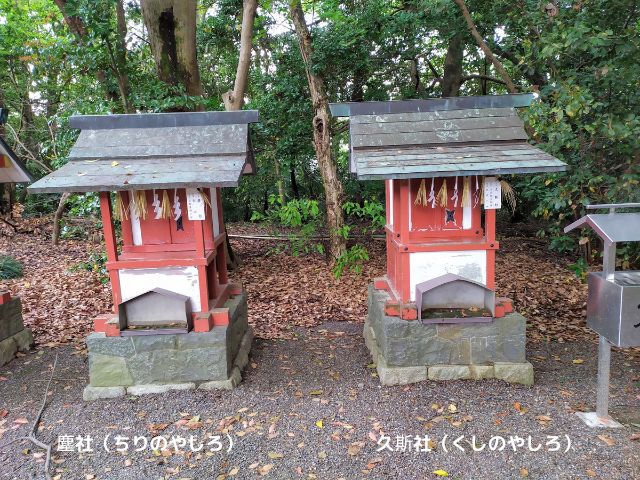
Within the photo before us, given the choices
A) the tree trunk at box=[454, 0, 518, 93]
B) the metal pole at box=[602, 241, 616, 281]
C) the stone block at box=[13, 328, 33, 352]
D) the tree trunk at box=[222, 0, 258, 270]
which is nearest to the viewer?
the metal pole at box=[602, 241, 616, 281]

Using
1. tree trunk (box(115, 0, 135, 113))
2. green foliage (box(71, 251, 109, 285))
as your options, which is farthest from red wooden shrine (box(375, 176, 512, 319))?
green foliage (box(71, 251, 109, 285))

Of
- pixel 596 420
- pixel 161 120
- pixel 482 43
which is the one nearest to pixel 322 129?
pixel 482 43

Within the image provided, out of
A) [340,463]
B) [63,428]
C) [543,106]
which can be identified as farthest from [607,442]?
[63,428]

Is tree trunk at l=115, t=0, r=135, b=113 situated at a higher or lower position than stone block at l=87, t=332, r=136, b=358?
higher

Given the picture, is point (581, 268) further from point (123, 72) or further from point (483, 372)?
point (123, 72)

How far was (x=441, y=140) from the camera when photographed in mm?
4766

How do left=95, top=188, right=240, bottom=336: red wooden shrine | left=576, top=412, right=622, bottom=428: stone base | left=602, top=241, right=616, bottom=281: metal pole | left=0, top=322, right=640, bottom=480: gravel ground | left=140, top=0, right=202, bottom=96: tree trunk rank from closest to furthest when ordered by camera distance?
left=0, top=322, right=640, bottom=480: gravel ground
left=602, top=241, right=616, bottom=281: metal pole
left=576, top=412, right=622, bottom=428: stone base
left=95, top=188, right=240, bottom=336: red wooden shrine
left=140, top=0, right=202, bottom=96: tree trunk

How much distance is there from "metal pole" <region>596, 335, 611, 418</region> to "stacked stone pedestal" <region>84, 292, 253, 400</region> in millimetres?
3582

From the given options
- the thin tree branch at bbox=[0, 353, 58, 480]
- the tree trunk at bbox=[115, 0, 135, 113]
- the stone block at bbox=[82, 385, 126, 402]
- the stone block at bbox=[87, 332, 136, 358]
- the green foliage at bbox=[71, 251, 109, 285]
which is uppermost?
the tree trunk at bbox=[115, 0, 135, 113]

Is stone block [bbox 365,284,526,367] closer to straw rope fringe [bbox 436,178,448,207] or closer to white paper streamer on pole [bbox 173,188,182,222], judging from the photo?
straw rope fringe [bbox 436,178,448,207]

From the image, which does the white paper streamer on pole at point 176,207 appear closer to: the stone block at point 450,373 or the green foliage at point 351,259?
the stone block at point 450,373

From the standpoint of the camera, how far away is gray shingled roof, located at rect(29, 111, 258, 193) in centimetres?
415

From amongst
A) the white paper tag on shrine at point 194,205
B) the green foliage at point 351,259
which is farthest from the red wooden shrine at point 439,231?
the green foliage at point 351,259

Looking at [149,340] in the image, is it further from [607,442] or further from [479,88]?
[479,88]
